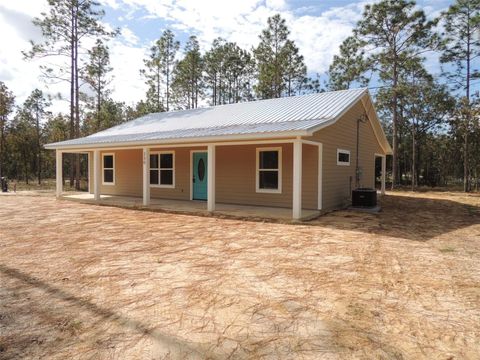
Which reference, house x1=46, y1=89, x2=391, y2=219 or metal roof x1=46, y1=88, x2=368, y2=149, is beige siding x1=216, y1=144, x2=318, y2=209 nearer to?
house x1=46, y1=89, x2=391, y2=219

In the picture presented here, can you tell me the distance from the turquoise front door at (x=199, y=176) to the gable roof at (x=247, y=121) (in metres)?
1.09

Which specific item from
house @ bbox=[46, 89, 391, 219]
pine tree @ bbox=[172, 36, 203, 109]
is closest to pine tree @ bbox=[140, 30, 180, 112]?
pine tree @ bbox=[172, 36, 203, 109]

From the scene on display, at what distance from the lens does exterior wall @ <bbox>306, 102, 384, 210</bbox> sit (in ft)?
32.4

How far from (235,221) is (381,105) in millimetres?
22504

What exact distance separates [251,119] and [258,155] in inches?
61.8

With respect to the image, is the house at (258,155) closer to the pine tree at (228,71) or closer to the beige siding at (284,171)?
the beige siding at (284,171)

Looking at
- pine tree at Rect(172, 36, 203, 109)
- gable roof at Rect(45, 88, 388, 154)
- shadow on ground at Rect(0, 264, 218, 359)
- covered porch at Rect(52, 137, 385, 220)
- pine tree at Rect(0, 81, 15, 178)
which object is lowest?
shadow on ground at Rect(0, 264, 218, 359)

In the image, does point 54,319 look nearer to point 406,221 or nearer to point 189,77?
point 406,221

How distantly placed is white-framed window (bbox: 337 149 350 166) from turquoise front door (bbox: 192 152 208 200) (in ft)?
15.8

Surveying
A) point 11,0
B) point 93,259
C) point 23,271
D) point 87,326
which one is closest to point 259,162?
point 93,259

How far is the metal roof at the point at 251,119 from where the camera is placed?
29.6ft

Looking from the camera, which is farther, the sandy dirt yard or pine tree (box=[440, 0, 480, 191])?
pine tree (box=[440, 0, 480, 191])

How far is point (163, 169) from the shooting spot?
42.7ft

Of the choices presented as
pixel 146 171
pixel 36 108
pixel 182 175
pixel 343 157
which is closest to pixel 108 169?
pixel 182 175
